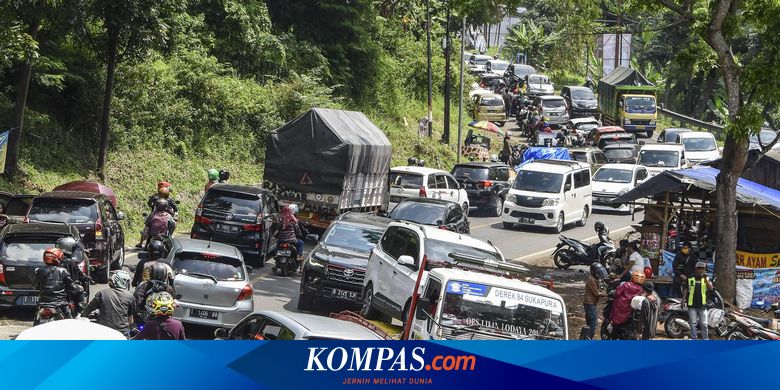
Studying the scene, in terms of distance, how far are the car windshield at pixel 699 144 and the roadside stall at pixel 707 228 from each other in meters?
24.6

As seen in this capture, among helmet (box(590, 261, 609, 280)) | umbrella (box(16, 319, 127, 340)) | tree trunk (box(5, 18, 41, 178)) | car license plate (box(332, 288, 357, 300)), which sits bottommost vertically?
car license plate (box(332, 288, 357, 300))

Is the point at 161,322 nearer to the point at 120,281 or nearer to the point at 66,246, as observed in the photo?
the point at 120,281

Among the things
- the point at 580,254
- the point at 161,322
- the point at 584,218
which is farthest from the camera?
the point at 584,218

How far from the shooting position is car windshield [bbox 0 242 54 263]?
16531 mm

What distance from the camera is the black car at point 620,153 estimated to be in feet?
151

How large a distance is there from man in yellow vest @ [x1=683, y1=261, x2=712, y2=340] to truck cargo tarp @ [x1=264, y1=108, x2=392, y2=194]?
10.2 metres

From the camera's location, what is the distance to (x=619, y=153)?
4625 cm

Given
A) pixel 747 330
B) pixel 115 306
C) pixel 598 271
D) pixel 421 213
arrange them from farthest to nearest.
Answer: pixel 421 213 → pixel 747 330 → pixel 598 271 → pixel 115 306

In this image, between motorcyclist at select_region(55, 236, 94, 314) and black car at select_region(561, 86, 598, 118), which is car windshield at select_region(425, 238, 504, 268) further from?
black car at select_region(561, 86, 598, 118)

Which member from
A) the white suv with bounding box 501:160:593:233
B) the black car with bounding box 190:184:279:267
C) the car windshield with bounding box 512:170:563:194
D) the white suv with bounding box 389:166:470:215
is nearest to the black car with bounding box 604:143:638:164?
the white suv with bounding box 501:160:593:233

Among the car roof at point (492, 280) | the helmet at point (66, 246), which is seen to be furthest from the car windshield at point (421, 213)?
the car roof at point (492, 280)

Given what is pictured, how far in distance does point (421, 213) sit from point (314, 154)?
3307 mm

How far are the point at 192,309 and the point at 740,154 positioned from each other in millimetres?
10637

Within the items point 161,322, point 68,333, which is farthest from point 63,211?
point 68,333
